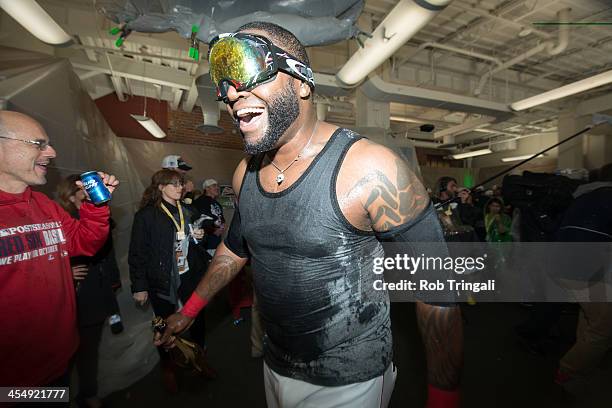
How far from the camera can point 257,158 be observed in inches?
56.1

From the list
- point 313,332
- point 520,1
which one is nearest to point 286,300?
point 313,332

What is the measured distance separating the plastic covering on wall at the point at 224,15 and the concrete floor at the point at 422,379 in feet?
9.43

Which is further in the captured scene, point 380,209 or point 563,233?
point 563,233

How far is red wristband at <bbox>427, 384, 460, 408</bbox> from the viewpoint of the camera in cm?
105

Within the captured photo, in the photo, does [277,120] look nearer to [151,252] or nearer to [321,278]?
[321,278]

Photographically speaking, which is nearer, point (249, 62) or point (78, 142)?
point (249, 62)

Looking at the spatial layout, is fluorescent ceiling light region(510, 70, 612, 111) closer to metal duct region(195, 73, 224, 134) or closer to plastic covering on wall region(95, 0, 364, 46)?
plastic covering on wall region(95, 0, 364, 46)

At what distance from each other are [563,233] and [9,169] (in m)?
3.93

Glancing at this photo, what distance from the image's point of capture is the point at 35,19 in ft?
9.60

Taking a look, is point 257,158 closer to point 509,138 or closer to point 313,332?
point 313,332

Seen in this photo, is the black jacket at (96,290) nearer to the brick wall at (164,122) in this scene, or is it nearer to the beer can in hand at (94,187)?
the beer can in hand at (94,187)

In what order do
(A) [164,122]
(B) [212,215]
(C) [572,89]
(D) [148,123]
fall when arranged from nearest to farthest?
(B) [212,215], (C) [572,89], (D) [148,123], (A) [164,122]

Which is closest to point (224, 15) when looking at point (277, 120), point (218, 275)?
point (277, 120)

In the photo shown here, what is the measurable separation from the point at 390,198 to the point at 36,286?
174 centimetres
